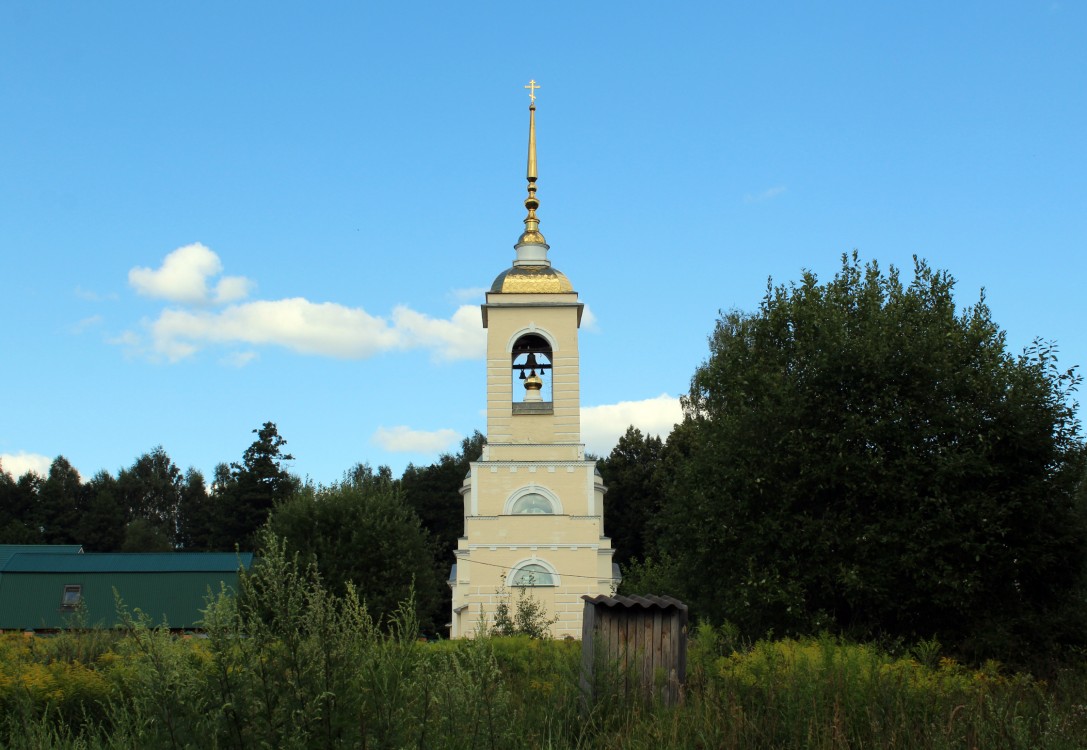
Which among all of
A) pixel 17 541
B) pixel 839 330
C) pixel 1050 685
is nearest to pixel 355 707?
pixel 1050 685

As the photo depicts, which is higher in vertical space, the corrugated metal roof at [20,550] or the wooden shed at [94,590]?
the corrugated metal roof at [20,550]

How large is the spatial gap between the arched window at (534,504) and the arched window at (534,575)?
1.77 metres

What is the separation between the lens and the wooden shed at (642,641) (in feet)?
33.9

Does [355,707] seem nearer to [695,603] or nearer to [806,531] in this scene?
[806,531]

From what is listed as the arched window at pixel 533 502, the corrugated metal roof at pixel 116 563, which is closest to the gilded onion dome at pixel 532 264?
the arched window at pixel 533 502

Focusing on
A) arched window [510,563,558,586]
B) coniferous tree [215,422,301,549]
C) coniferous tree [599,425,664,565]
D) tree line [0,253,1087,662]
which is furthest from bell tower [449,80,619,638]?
coniferous tree [215,422,301,549]

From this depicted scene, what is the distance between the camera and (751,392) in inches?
872

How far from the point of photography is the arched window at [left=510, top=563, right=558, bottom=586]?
31828mm

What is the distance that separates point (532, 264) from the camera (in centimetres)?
3572

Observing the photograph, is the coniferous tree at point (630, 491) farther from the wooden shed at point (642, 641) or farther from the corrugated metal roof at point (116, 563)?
the wooden shed at point (642, 641)

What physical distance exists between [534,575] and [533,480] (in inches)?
117

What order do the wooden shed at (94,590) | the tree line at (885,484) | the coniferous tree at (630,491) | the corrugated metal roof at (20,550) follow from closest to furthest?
the tree line at (885,484) < the wooden shed at (94,590) < the corrugated metal roof at (20,550) < the coniferous tree at (630,491)

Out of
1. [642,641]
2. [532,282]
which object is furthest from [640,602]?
[532,282]

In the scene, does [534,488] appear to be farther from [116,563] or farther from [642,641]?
[642,641]
